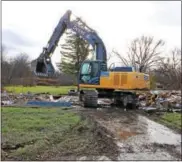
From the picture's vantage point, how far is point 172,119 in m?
17.0

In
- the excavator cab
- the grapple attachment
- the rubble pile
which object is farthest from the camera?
the grapple attachment

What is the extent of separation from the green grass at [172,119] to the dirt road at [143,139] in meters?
0.77

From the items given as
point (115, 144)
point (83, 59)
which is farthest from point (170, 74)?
point (115, 144)

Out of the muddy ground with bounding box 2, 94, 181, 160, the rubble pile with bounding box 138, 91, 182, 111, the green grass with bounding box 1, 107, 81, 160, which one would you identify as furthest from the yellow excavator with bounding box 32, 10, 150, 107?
the green grass with bounding box 1, 107, 81, 160

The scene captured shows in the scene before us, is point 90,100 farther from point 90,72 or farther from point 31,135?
point 31,135

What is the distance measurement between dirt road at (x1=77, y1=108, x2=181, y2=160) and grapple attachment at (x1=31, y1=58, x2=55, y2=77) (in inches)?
506

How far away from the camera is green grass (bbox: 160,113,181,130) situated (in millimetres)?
15598

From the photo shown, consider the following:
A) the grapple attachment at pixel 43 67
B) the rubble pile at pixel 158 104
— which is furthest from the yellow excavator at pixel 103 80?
the grapple attachment at pixel 43 67

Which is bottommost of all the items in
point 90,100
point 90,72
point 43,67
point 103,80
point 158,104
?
point 158,104

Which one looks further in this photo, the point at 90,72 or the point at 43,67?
the point at 43,67

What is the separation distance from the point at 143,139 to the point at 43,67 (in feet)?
57.8

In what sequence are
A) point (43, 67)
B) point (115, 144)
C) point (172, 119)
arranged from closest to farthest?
1. point (115, 144)
2. point (172, 119)
3. point (43, 67)

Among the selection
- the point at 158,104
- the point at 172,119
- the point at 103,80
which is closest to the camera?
the point at 172,119

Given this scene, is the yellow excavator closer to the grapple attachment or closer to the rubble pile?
the rubble pile
